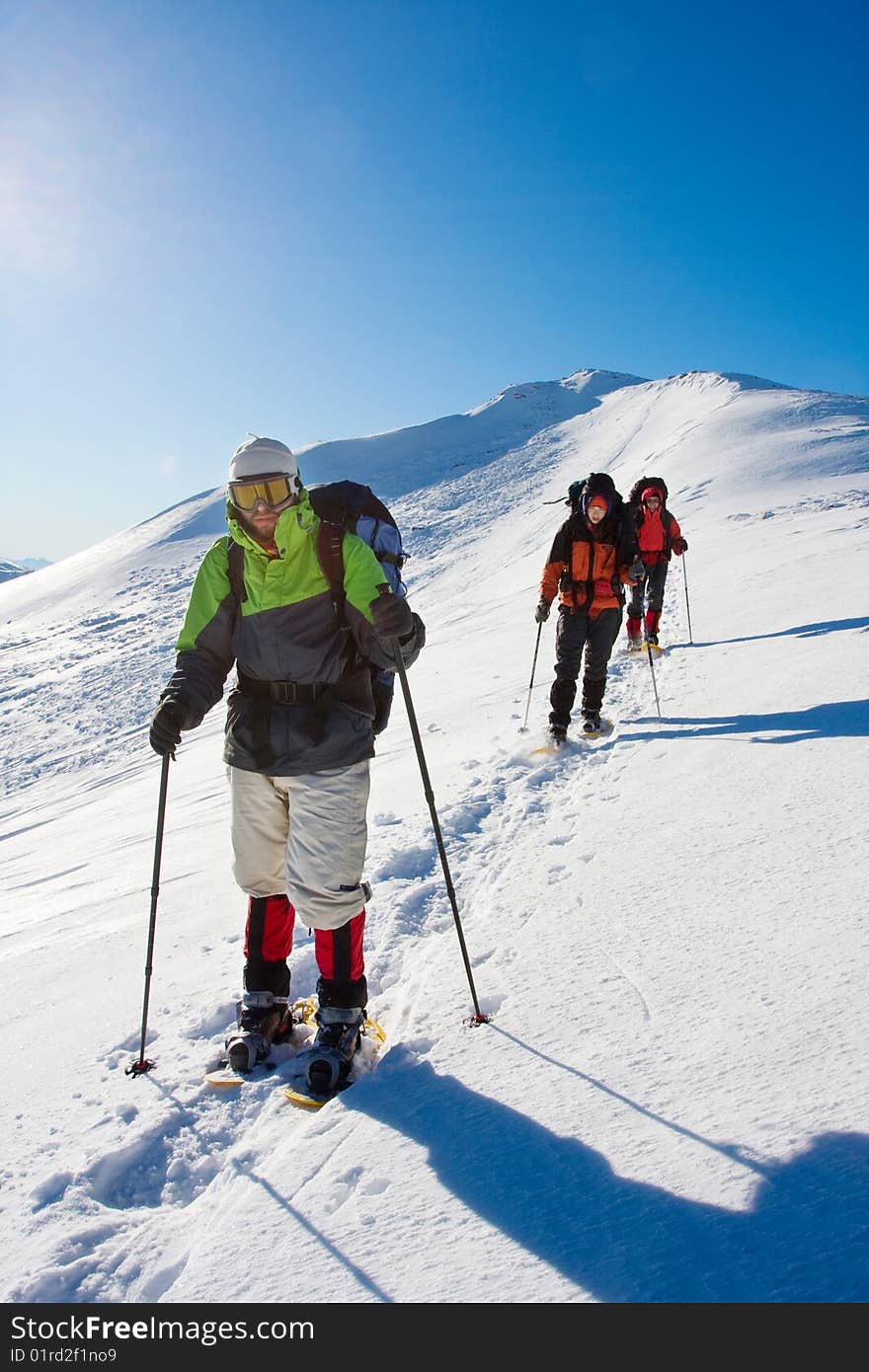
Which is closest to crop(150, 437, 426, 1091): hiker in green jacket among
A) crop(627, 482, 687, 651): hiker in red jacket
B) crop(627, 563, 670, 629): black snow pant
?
crop(627, 563, 670, 629): black snow pant

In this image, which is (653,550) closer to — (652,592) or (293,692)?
(652,592)

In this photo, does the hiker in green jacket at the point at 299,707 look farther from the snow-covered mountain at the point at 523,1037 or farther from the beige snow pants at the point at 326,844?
the snow-covered mountain at the point at 523,1037

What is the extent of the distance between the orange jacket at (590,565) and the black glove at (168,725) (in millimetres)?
3998

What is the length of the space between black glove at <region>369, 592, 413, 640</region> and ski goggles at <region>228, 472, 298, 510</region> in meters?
0.54

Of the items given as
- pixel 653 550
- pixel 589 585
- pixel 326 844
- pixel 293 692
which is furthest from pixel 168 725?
pixel 653 550

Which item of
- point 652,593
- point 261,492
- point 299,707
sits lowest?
point 652,593

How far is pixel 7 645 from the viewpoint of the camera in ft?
91.8

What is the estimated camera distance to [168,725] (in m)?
2.81

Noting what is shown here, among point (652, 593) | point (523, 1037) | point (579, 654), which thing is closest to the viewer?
point (523, 1037)

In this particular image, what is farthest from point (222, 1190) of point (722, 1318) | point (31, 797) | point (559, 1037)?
point (31, 797)

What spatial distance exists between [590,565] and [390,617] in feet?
13.1

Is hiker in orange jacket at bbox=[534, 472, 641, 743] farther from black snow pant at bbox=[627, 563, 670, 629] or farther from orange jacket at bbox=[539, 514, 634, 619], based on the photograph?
black snow pant at bbox=[627, 563, 670, 629]

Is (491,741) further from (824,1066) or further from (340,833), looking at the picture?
(824,1066)

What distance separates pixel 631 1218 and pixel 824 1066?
68cm
